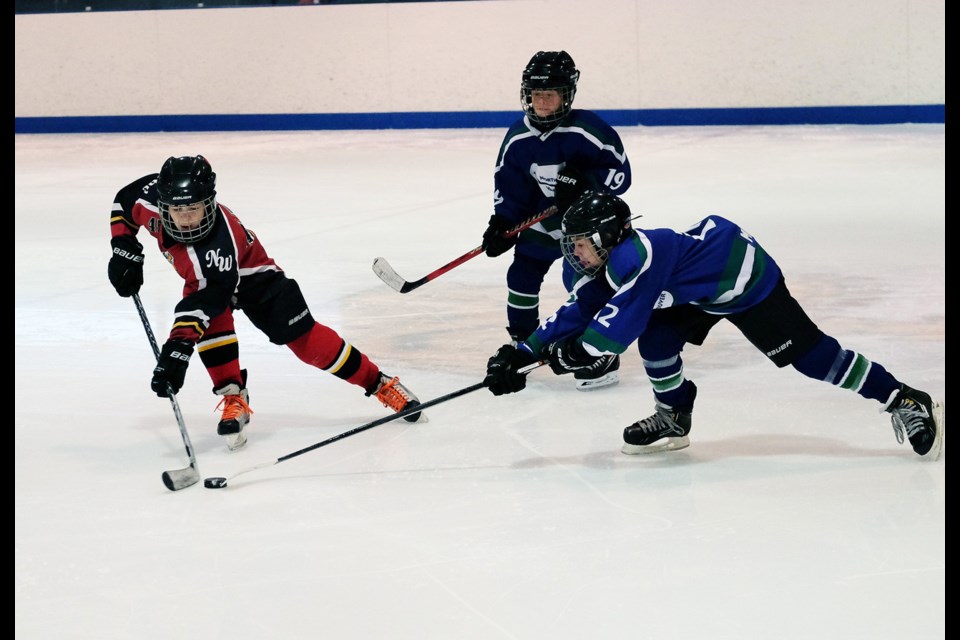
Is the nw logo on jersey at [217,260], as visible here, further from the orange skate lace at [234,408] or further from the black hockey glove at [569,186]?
the black hockey glove at [569,186]

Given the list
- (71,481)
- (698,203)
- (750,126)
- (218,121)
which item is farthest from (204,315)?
(218,121)

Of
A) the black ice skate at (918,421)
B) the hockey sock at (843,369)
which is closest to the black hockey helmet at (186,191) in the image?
the hockey sock at (843,369)

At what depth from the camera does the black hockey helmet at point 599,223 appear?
8.72 feet

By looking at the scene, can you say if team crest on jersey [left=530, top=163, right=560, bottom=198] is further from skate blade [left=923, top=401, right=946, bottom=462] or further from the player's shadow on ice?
skate blade [left=923, top=401, right=946, bottom=462]

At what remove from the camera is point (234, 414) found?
10.3ft

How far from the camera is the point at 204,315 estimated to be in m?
2.97

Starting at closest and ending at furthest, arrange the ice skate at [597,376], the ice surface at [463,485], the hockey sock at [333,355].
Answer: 1. the ice surface at [463,485]
2. the hockey sock at [333,355]
3. the ice skate at [597,376]

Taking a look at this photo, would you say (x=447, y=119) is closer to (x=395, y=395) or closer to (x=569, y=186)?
(x=569, y=186)

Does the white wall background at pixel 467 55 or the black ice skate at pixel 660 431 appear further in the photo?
the white wall background at pixel 467 55

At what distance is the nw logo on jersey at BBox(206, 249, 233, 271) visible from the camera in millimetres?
2996

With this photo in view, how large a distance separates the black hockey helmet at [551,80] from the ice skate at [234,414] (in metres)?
1.08

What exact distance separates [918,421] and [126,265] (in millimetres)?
1943

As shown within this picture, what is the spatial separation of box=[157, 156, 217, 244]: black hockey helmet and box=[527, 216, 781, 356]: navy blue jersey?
802mm

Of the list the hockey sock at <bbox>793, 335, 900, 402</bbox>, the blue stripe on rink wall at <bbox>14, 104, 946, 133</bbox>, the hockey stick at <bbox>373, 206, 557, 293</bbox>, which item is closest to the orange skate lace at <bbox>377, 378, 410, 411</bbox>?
the hockey stick at <bbox>373, 206, 557, 293</bbox>
